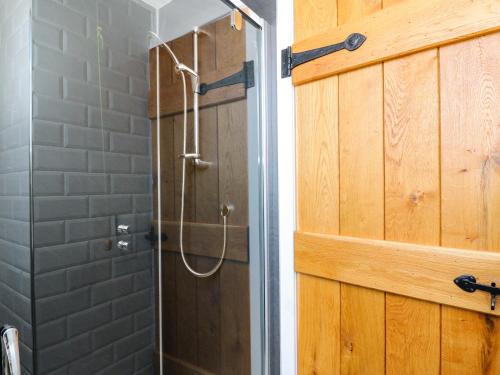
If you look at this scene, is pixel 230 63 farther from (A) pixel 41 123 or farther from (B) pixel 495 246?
(B) pixel 495 246

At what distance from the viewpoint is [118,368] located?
3.52ft

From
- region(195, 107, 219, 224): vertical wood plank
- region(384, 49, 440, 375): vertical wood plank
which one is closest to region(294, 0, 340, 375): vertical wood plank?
region(384, 49, 440, 375): vertical wood plank

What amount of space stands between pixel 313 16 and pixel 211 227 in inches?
36.3

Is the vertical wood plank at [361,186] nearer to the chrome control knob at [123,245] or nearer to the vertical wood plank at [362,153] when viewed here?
the vertical wood plank at [362,153]

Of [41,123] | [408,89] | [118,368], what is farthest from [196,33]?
[118,368]

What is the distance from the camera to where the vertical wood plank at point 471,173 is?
2.36ft

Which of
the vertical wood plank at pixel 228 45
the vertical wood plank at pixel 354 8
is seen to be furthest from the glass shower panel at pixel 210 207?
the vertical wood plank at pixel 354 8

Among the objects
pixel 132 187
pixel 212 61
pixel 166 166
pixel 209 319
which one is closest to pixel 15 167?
pixel 132 187

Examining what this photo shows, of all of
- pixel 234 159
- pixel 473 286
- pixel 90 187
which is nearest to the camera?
pixel 473 286

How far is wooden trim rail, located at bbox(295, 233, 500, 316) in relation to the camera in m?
0.73

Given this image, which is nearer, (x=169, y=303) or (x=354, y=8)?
(x=354, y=8)

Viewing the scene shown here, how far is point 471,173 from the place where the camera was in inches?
29.5

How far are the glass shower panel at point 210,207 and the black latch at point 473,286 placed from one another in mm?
706

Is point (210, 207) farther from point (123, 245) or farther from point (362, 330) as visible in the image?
point (362, 330)
